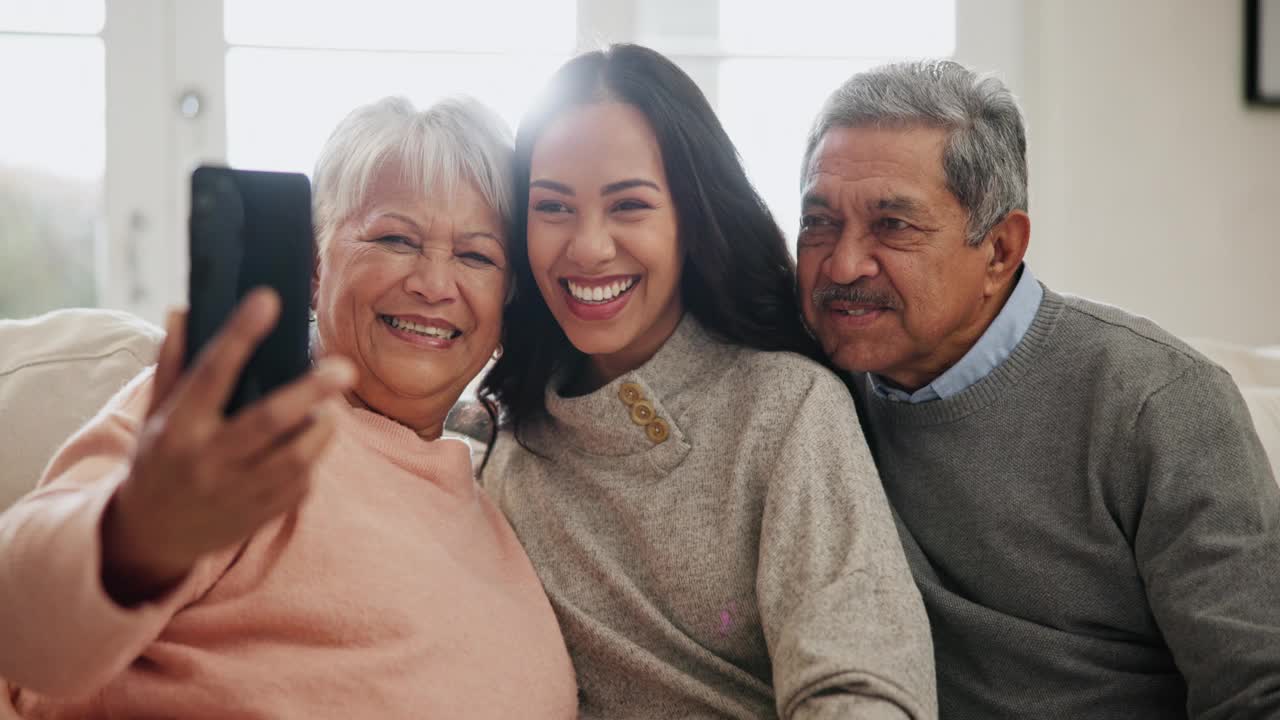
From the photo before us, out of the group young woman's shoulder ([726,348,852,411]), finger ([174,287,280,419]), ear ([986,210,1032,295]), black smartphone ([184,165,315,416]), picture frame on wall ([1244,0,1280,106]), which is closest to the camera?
finger ([174,287,280,419])

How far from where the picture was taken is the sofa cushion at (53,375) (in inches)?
53.5

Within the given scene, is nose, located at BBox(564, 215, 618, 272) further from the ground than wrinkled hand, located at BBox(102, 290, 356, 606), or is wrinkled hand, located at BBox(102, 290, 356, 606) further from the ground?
nose, located at BBox(564, 215, 618, 272)

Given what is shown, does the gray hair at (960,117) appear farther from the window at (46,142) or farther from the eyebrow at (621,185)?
the window at (46,142)

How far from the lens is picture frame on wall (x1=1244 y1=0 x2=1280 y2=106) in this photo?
112 inches

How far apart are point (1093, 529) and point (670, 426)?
505mm

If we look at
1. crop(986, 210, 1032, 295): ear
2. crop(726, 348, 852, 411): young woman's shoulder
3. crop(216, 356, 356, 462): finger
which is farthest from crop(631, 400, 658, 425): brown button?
crop(216, 356, 356, 462): finger

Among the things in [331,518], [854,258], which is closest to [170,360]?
[331,518]

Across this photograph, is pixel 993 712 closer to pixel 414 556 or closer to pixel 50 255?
pixel 414 556

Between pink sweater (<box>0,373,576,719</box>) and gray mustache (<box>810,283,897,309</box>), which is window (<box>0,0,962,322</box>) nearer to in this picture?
gray mustache (<box>810,283,897,309</box>)

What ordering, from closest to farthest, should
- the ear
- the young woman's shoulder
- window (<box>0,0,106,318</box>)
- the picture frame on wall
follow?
the young woman's shoulder → the ear → window (<box>0,0,106,318</box>) → the picture frame on wall

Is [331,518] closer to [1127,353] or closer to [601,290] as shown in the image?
[601,290]

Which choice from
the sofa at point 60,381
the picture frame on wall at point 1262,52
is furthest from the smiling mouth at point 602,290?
the picture frame on wall at point 1262,52

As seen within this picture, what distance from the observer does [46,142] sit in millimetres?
2670

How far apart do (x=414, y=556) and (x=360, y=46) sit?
2.01 meters
